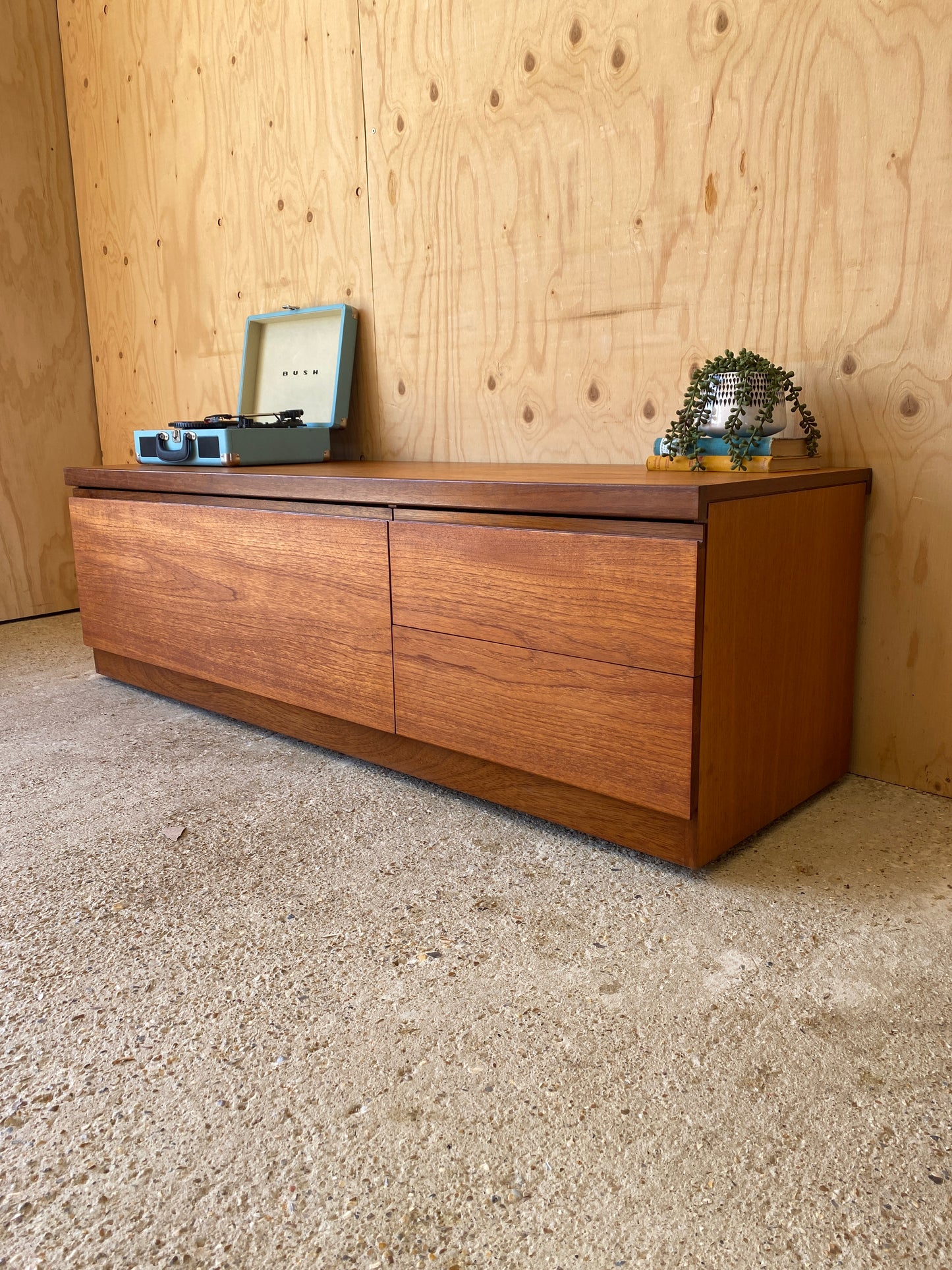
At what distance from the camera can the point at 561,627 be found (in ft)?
4.47

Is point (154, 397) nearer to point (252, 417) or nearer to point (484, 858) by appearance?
point (252, 417)

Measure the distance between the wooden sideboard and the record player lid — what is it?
494 millimetres

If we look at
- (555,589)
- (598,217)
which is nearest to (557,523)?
(555,589)

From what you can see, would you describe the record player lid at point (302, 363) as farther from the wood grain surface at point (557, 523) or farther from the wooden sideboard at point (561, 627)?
the wood grain surface at point (557, 523)

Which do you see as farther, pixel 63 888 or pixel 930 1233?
pixel 63 888

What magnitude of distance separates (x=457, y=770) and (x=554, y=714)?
283 mm

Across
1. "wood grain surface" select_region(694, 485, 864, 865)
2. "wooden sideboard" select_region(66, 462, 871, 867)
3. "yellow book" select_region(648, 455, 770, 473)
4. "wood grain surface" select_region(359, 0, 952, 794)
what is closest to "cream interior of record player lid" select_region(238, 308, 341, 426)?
"wood grain surface" select_region(359, 0, 952, 794)

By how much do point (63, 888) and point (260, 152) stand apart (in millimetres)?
1986

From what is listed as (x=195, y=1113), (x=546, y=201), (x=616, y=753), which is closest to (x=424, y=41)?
(x=546, y=201)

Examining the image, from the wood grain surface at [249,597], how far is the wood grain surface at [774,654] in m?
0.60

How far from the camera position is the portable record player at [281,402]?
6.75 feet

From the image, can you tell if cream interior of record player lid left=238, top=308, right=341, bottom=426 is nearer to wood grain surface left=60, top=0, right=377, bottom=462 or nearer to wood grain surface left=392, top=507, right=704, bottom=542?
wood grain surface left=60, top=0, right=377, bottom=462

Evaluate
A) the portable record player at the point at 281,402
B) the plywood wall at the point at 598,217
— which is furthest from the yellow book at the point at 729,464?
the portable record player at the point at 281,402

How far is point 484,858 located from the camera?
1411 mm
